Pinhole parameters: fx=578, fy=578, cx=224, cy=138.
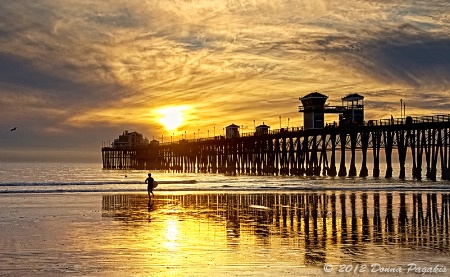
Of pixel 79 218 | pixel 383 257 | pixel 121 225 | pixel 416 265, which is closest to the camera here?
pixel 416 265

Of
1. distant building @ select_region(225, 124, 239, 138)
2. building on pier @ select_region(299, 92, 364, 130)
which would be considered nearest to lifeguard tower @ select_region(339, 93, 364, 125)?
building on pier @ select_region(299, 92, 364, 130)

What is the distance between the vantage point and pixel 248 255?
1152cm

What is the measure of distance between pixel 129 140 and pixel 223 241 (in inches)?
5842

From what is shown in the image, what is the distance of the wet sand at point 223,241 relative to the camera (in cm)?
1028

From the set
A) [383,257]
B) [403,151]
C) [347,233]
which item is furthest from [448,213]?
[403,151]

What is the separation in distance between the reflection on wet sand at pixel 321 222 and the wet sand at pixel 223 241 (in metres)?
0.03

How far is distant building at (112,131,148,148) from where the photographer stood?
15875cm

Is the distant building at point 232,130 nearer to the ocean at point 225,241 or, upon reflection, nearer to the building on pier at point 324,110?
the building on pier at point 324,110

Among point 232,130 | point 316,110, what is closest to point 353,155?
point 316,110

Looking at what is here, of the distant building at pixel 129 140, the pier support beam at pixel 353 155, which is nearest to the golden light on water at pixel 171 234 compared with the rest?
the pier support beam at pixel 353 155

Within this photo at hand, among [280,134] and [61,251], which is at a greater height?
[280,134]

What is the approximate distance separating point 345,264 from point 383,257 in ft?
3.61

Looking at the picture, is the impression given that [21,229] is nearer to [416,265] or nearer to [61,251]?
[61,251]

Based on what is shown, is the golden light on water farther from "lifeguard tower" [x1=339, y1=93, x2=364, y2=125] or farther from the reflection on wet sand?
"lifeguard tower" [x1=339, y1=93, x2=364, y2=125]
